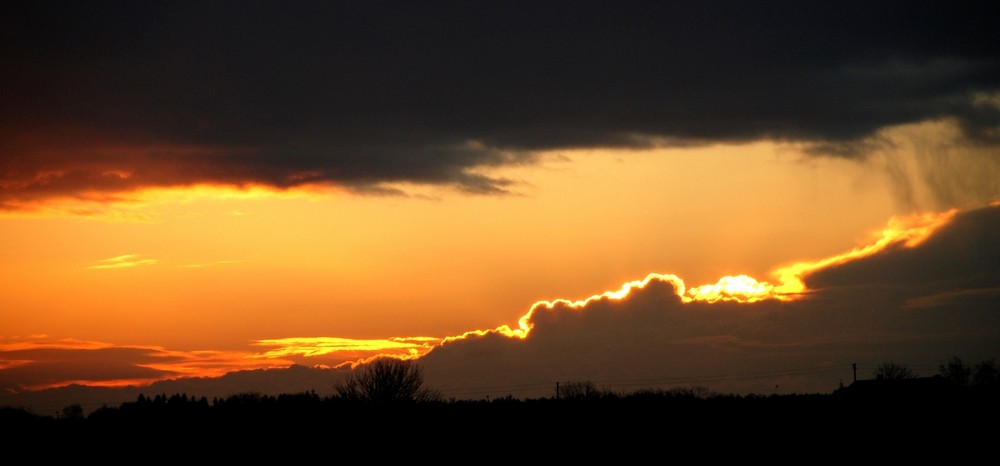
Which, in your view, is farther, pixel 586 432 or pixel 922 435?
pixel 586 432

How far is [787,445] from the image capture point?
194 feet

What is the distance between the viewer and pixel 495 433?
6481cm

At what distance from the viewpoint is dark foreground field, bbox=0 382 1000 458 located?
181ft

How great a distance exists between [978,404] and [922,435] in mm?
20956

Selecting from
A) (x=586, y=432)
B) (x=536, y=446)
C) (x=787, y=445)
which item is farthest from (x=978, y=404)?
(x=536, y=446)

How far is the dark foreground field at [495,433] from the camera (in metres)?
55.2

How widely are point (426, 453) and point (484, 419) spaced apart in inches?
653

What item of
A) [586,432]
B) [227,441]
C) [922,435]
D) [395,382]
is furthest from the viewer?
[395,382]

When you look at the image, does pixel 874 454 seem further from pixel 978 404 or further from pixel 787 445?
pixel 978 404

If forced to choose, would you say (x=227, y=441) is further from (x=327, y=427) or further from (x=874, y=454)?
(x=874, y=454)

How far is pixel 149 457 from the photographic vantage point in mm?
53656

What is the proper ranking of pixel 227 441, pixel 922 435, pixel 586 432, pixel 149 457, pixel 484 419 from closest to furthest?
1. pixel 149 457
2. pixel 227 441
3. pixel 922 435
4. pixel 586 432
5. pixel 484 419

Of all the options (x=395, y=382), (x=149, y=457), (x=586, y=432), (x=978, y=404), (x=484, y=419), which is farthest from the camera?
(x=395, y=382)

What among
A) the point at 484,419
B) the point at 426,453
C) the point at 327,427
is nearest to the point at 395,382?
the point at 484,419
